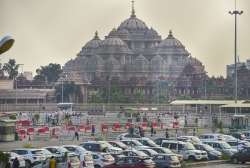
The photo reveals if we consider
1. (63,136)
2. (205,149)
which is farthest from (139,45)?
(205,149)

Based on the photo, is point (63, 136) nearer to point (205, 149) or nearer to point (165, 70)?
point (205, 149)

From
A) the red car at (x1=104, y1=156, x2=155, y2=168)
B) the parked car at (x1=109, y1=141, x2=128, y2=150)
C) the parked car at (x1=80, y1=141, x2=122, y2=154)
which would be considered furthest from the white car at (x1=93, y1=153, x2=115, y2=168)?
the parked car at (x1=109, y1=141, x2=128, y2=150)

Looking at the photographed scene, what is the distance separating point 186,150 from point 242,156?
2.51 m

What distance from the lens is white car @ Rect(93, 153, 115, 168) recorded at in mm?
32434

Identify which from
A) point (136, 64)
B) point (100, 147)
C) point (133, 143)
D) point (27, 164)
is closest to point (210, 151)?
point (133, 143)

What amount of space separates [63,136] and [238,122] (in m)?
18.0

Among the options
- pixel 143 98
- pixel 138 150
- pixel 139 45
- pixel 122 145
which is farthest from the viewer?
pixel 139 45

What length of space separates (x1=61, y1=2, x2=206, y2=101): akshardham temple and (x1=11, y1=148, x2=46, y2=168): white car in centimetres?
9933

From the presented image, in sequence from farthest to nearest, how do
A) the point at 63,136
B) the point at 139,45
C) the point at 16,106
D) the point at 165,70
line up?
the point at 139,45, the point at 165,70, the point at 16,106, the point at 63,136

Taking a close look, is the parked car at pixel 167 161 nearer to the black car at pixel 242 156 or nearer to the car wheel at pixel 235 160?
the black car at pixel 242 156

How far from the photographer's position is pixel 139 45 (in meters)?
173

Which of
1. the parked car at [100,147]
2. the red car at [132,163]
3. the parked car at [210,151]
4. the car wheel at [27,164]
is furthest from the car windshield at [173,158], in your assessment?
the parked car at [210,151]

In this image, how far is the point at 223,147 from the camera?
1618 inches

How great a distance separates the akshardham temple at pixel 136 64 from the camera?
143875 mm
